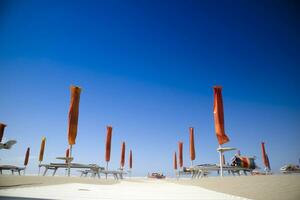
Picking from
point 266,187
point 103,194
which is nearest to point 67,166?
point 103,194

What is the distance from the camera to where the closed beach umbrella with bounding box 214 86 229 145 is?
23.8ft

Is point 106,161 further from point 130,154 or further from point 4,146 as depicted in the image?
point 4,146

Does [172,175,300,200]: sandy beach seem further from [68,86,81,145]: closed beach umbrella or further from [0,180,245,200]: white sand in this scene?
[68,86,81,145]: closed beach umbrella

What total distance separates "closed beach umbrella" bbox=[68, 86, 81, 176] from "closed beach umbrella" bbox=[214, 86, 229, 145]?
5.51 m

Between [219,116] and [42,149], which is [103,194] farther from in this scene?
[42,149]

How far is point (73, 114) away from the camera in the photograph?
9.12 meters

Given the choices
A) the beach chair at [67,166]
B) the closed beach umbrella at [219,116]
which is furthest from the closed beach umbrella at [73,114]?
the closed beach umbrella at [219,116]

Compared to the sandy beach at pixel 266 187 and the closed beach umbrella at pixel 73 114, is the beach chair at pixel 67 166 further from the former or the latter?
the sandy beach at pixel 266 187

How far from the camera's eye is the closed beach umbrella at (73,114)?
8.97m

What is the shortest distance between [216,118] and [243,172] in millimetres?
8313

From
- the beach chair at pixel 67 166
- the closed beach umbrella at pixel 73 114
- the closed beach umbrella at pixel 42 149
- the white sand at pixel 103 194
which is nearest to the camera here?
the white sand at pixel 103 194

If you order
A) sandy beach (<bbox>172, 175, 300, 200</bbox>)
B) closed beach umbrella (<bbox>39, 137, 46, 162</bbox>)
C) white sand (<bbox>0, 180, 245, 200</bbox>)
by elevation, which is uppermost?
closed beach umbrella (<bbox>39, 137, 46, 162</bbox>)

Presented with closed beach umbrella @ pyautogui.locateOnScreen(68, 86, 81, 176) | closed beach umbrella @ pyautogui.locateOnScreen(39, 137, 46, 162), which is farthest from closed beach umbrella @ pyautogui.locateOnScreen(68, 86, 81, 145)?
closed beach umbrella @ pyautogui.locateOnScreen(39, 137, 46, 162)

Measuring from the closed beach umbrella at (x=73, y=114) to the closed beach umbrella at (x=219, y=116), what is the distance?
5.51 metres
